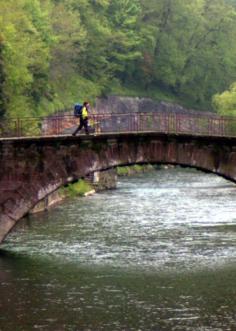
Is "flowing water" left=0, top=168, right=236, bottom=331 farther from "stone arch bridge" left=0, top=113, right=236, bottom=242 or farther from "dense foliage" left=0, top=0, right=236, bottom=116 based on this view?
"dense foliage" left=0, top=0, right=236, bottom=116

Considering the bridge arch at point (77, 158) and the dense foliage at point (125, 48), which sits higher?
the dense foliage at point (125, 48)

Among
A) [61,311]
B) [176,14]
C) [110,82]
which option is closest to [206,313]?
[61,311]

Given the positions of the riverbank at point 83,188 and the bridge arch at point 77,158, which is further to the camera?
the riverbank at point 83,188

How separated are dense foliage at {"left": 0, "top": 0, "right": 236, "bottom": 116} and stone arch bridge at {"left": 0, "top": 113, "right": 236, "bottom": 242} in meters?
49.2

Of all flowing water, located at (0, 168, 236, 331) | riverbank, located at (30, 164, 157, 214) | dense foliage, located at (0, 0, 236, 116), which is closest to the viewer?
flowing water, located at (0, 168, 236, 331)

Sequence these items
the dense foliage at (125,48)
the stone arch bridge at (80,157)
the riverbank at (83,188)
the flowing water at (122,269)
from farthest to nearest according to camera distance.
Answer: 1. the dense foliage at (125,48)
2. the riverbank at (83,188)
3. the stone arch bridge at (80,157)
4. the flowing water at (122,269)

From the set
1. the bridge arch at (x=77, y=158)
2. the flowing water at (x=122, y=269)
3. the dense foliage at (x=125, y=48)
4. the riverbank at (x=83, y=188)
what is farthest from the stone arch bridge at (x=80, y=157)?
the dense foliage at (x=125, y=48)

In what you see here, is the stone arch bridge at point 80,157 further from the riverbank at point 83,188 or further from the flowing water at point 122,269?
the riverbank at point 83,188

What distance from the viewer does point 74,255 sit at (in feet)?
218

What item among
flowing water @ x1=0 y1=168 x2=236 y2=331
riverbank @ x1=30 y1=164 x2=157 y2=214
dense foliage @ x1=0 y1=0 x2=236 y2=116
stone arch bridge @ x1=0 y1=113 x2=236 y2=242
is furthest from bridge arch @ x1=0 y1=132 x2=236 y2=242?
dense foliage @ x1=0 y1=0 x2=236 y2=116

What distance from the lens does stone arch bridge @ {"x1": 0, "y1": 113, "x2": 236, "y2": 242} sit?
222 ft

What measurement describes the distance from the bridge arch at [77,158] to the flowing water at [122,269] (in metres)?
3.48

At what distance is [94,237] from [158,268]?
12824 mm

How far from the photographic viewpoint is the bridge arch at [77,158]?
222ft
